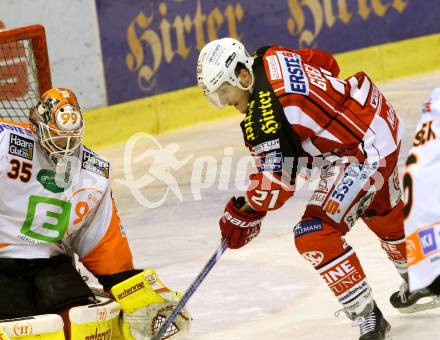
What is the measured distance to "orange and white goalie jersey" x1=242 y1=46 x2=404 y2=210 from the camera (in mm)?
3715

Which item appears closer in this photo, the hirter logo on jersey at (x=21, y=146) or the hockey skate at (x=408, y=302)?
the hirter logo on jersey at (x=21, y=146)

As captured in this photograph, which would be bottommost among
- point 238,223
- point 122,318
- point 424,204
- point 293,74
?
point 122,318

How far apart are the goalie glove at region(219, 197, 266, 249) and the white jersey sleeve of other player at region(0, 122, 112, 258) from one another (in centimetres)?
43

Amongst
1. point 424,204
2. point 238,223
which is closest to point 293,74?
point 238,223

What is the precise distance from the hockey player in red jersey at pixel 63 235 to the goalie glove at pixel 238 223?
29cm

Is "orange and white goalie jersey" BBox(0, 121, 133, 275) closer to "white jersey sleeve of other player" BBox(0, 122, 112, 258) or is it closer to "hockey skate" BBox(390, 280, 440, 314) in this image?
"white jersey sleeve of other player" BBox(0, 122, 112, 258)

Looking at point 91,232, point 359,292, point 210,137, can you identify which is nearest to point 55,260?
point 91,232

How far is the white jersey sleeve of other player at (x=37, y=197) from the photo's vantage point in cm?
375

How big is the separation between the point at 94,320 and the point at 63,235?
0.36 m

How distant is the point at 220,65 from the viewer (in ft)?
12.4

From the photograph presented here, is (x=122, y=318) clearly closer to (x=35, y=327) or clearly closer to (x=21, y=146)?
(x=35, y=327)

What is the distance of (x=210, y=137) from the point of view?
7586mm

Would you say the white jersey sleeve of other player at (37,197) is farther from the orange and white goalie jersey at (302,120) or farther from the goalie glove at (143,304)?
the orange and white goalie jersey at (302,120)

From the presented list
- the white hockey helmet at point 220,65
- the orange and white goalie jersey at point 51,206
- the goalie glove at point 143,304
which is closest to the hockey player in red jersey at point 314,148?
the white hockey helmet at point 220,65
